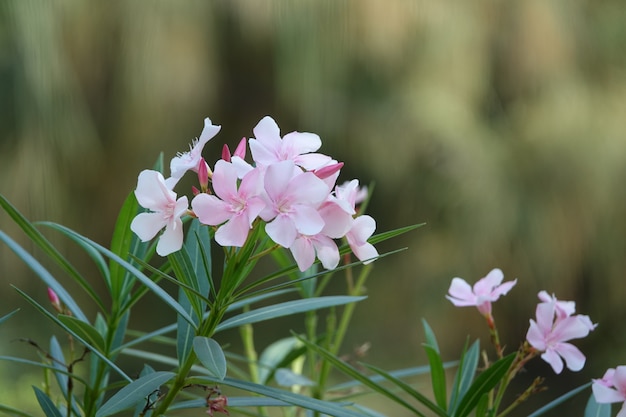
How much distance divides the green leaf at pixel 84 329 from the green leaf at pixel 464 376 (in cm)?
18

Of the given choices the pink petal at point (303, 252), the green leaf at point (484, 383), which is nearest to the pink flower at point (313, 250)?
the pink petal at point (303, 252)

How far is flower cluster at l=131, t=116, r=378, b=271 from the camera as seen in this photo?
272 millimetres

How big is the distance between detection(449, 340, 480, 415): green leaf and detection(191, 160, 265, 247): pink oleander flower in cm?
18

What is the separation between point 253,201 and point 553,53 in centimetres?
229

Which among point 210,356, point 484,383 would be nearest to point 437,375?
point 484,383

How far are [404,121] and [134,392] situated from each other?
2225mm

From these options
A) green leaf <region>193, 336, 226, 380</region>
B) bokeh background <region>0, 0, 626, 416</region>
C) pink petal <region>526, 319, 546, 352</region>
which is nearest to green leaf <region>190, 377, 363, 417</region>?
green leaf <region>193, 336, 226, 380</region>

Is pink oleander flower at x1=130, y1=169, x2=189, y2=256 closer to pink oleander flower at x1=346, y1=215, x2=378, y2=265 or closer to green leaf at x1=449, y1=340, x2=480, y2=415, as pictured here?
pink oleander flower at x1=346, y1=215, x2=378, y2=265

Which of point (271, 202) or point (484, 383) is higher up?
point (271, 202)

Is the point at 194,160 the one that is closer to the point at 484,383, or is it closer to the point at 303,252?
the point at 303,252

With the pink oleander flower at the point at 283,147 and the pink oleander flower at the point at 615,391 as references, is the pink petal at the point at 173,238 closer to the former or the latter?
the pink oleander flower at the point at 283,147

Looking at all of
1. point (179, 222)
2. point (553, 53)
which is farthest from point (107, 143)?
point (179, 222)

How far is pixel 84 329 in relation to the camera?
13.1 inches

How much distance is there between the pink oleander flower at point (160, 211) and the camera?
0.29m
